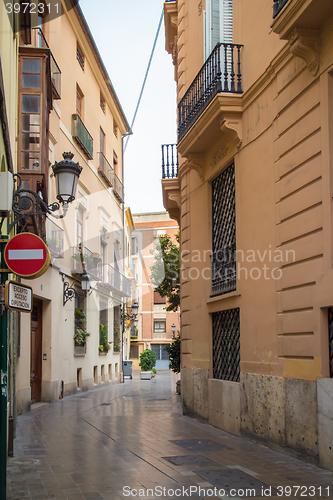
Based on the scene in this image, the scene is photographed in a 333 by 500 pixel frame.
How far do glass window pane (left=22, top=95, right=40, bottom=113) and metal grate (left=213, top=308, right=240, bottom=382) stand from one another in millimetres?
6042

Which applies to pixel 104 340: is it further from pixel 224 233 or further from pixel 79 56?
pixel 224 233

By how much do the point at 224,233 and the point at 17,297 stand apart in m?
6.79

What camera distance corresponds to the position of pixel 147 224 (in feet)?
175

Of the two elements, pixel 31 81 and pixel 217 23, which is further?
pixel 31 81

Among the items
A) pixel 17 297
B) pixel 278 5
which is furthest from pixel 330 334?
pixel 278 5

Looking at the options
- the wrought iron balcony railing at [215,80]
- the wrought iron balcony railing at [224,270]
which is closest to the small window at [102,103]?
the wrought iron balcony railing at [215,80]

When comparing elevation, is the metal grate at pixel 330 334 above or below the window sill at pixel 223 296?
below

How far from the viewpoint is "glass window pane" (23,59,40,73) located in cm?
1231

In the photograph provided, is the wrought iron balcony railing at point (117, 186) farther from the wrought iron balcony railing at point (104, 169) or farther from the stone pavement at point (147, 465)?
the stone pavement at point (147, 465)

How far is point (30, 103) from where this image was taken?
12.2 meters

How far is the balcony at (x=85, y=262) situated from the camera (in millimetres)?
19828

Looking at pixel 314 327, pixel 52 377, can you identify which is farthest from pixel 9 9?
pixel 52 377

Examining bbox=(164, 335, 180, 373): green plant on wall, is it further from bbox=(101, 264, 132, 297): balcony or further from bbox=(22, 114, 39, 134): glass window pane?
bbox=(22, 114, 39, 134): glass window pane

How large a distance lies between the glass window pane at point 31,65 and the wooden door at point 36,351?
22.2 ft
